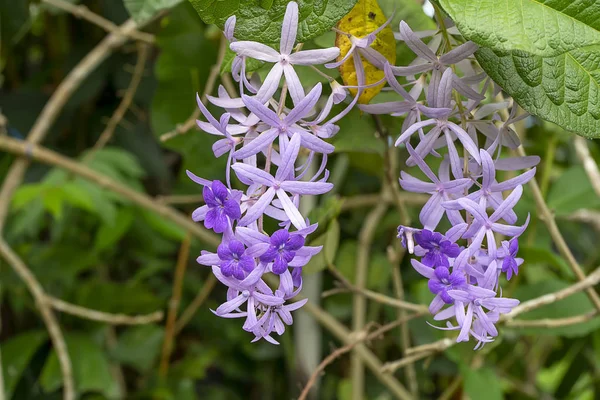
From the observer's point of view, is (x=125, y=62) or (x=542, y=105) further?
(x=125, y=62)

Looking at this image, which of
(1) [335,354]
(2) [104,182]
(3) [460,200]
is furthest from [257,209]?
(2) [104,182]

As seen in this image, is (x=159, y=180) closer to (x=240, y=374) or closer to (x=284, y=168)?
(x=240, y=374)

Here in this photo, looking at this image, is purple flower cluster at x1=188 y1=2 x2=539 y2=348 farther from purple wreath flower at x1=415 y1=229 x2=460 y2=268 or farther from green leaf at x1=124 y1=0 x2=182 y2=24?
green leaf at x1=124 y1=0 x2=182 y2=24

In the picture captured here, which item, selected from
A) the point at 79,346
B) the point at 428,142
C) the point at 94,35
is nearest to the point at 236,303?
the point at 428,142

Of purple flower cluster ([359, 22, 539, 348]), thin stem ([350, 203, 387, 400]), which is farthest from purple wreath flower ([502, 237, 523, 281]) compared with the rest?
thin stem ([350, 203, 387, 400])

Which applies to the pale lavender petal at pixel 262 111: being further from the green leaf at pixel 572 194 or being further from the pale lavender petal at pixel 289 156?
the green leaf at pixel 572 194

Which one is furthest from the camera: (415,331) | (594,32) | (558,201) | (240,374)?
(240,374)

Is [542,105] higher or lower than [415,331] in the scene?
higher
